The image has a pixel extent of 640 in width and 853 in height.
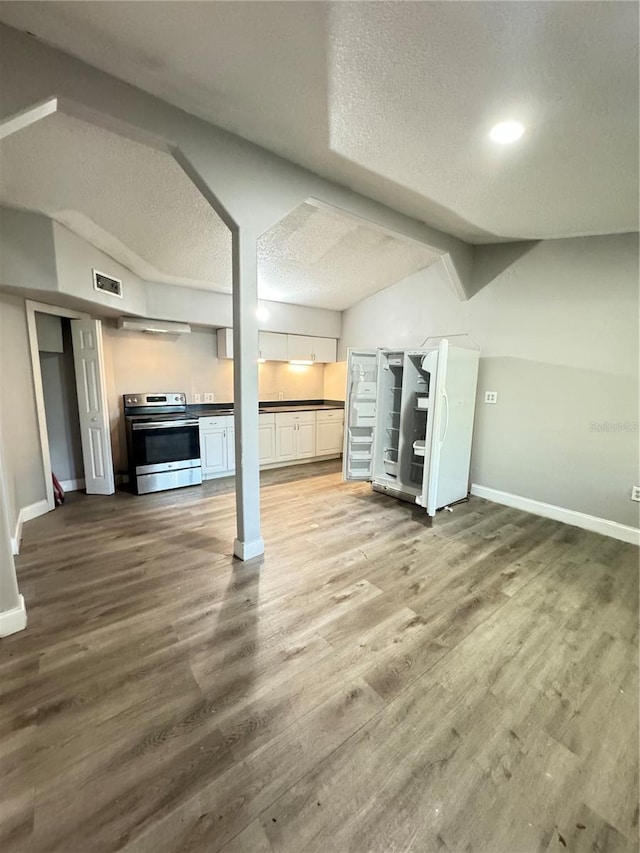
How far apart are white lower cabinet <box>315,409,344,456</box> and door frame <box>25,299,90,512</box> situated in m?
3.37

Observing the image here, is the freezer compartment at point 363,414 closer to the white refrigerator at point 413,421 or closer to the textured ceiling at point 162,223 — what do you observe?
the white refrigerator at point 413,421

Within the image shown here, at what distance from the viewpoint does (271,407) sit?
5527 mm

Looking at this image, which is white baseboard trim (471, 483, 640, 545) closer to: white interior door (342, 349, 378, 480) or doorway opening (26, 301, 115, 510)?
white interior door (342, 349, 378, 480)

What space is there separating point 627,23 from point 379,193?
5.32 feet

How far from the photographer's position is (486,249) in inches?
146

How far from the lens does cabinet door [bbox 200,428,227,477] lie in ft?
14.6

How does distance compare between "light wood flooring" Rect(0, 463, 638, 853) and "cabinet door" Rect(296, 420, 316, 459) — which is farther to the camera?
"cabinet door" Rect(296, 420, 316, 459)

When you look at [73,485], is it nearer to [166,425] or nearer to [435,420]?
[166,425]

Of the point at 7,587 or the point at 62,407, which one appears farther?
the point at 62,407

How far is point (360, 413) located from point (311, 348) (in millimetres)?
1838

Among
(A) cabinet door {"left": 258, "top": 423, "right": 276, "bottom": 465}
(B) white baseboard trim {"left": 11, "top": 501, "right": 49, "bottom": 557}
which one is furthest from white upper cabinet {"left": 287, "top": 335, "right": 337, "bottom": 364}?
(B) white baseboard trim {"left": 11, "top": 501, "right": 49, "bottom": 557}

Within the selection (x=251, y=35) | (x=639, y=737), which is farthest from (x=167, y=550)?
(x=251, y=35)

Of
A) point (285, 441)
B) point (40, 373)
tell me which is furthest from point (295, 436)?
point (40, 373)

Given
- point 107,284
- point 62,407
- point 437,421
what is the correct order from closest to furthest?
point 437,421, point 107,284, point 62,407
